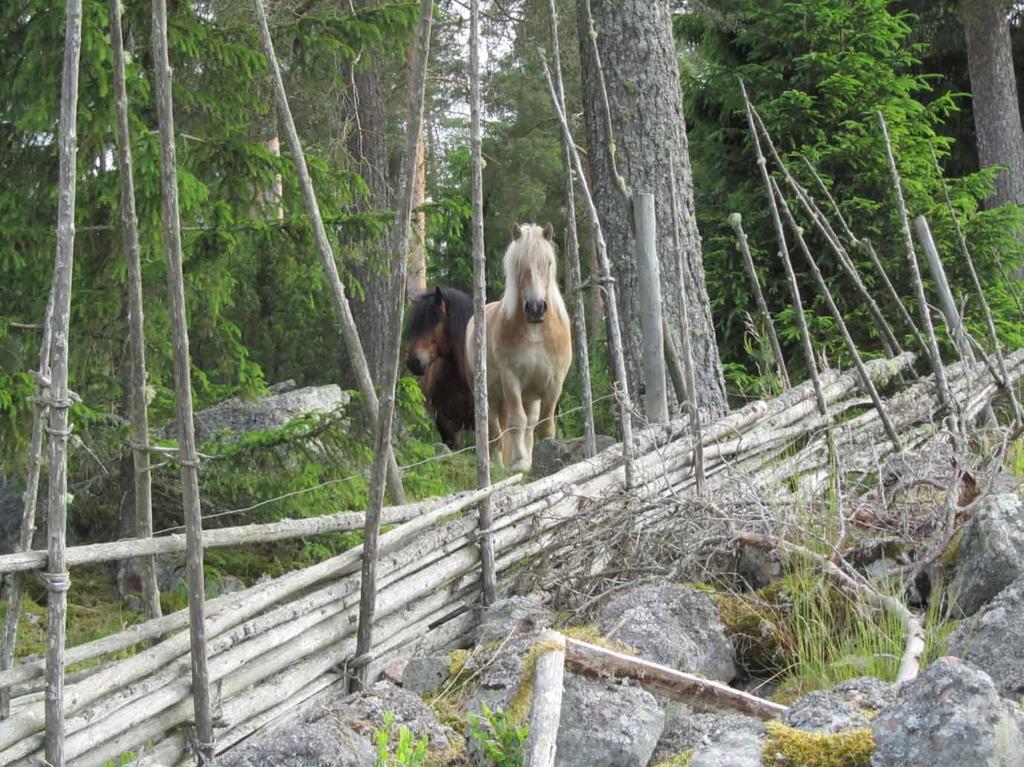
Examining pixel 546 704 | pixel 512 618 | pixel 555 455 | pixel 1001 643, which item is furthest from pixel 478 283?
pixel 555 455

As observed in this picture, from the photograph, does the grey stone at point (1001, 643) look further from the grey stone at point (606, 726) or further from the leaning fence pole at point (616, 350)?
A: the leaning fence pole at point (616, 350)

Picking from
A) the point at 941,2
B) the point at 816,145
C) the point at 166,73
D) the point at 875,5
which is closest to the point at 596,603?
the point at 166,73

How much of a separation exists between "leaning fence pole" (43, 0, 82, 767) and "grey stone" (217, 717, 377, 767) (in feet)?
1.25

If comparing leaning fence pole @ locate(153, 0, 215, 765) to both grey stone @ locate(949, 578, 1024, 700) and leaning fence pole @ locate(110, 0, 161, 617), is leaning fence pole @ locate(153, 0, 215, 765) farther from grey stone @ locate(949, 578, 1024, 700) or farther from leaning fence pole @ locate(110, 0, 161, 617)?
grey stone @ locate(949, 578, 1024, 700)

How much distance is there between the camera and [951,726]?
205 cm

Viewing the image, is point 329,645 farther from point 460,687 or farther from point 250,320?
point 250,320

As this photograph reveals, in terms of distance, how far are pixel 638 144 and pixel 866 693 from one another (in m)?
4.47

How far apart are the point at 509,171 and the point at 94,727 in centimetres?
1598

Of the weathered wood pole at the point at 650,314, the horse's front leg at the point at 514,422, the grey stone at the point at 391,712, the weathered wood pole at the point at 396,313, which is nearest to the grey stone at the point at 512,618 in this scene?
the weathered wood pole at the point at 396,313

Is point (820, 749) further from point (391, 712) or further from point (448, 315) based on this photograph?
point (448, 315)

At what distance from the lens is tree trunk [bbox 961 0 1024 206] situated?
1327cm

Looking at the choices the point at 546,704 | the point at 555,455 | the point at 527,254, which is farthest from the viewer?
the point at 527,254

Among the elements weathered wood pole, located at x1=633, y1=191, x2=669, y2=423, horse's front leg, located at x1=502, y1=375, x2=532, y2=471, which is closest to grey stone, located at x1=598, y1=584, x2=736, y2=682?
weathered wood pole, located at x1=633, y1=191, x2=669, y2=423

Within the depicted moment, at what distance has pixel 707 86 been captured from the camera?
10391 mm
